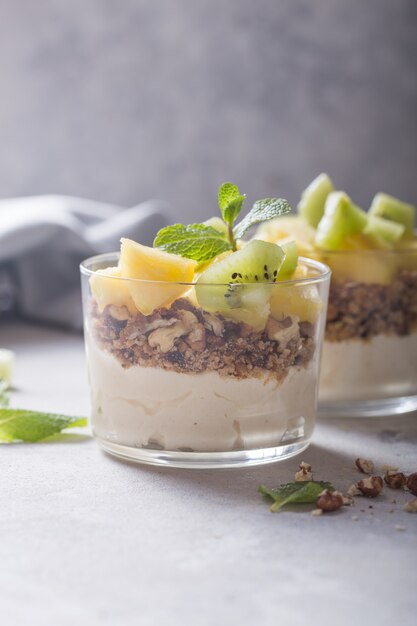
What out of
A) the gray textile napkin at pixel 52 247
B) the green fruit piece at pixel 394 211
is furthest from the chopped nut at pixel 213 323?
the gray textile napkin at pixel 52 247

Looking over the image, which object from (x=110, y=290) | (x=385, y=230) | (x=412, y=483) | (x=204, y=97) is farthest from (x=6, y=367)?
(x=204, y=97)

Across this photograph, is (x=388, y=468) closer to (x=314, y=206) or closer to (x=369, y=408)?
(x=369, y=408)

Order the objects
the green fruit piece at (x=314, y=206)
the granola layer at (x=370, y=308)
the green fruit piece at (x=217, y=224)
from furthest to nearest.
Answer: the green fruit piece at (x=314, y=206) → the granola layer at (x=370, y=308) → the green fruit piece at (x=217, y=224)

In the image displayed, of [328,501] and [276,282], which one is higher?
[276,282]

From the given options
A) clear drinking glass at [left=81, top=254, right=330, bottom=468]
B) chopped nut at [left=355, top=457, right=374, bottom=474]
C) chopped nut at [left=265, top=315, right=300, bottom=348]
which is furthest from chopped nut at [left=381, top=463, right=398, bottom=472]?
chopped nut at [left=265, top=315, right=300, bottom=348]

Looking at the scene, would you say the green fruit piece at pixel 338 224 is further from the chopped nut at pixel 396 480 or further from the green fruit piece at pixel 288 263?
the chopped nut at pixel 396 480
